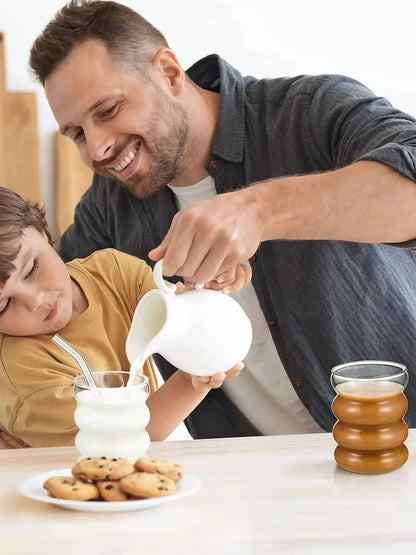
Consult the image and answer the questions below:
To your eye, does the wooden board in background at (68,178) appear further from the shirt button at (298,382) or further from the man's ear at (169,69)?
the shirt button at (298,382)

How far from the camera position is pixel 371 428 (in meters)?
1.18

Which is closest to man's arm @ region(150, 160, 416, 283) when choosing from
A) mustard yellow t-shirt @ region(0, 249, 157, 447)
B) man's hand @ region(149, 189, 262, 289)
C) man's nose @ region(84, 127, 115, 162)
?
man's hand @ region(149, 189, 262, 289)

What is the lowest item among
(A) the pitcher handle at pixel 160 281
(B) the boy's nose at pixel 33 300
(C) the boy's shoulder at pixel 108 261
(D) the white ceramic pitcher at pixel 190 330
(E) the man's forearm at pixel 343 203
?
(C) the boy's shoulder at pixel 108 261

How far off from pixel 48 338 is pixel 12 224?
0.22 metres

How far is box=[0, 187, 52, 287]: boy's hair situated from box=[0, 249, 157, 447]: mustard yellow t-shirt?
15 centimetres

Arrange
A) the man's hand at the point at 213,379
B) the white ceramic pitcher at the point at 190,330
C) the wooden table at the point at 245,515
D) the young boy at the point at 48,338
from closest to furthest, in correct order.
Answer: the wooden table at the point at 245,515
the white ceramic pitcher at the point at 190,330
the man's hand at the point at 213,379
the young boy at the point at 48,338

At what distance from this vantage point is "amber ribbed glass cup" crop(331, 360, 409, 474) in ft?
3.84

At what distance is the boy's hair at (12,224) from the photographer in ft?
4.88

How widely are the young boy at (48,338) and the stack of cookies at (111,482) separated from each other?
0.32 meters

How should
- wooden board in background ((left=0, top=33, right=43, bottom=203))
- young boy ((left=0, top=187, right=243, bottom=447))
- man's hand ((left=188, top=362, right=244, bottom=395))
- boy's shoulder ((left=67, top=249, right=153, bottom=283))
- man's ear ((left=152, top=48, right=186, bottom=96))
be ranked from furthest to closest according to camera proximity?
wooden board in background ((left=0, top=33, right=43, bottom=203)), man's ear ((left=152, top=48, right=186, bottom=96)), boy's shoulder ((left=67, top=249, right=153, bottom=283)), young boy ((left=0, top=187, right=243, bottom=447)), man's hand ((left=188, top=362, right=244, bottom=395))

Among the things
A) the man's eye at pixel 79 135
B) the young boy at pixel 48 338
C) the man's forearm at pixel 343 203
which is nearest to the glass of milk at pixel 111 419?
the young boy at pixel 48 338

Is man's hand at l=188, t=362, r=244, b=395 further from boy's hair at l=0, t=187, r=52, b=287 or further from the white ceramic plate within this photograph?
boy's hair at l=0, t=187, r=52, b=287

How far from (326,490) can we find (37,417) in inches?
23.5

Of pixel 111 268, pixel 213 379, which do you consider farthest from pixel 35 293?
pixel 213 379
